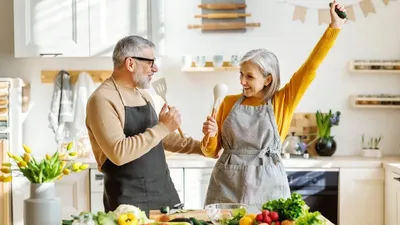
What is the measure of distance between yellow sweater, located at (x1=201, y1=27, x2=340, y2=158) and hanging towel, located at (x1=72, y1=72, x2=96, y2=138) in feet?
7.04

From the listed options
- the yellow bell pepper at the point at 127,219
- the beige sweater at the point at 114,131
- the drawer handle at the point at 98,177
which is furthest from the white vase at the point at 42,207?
the drawer handle at the point at 98,177

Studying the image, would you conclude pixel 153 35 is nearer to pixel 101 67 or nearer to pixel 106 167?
pixel 101 67

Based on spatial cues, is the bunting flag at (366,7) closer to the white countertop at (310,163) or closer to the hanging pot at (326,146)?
the hanging pot at (326,146)

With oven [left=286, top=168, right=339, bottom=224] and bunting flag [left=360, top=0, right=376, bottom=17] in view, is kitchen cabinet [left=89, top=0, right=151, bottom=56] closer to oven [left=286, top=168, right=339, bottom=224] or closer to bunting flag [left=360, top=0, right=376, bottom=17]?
oven [left=286, top=168, right=339, bottom=224]

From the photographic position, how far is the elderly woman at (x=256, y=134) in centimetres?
308

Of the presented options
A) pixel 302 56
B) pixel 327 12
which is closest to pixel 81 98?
pixel 302 56

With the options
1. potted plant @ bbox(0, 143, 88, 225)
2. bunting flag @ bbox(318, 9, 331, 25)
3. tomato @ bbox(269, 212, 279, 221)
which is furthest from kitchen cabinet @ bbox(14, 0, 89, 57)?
tomato @ bbox(269, 212, 279, 221)

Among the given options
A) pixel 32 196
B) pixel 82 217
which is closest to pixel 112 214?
pixel 82 217

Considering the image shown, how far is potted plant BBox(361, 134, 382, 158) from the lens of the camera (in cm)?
505

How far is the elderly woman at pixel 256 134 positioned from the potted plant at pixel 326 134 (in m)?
1.93

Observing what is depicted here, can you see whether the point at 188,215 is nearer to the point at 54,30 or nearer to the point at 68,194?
the point at 68,194

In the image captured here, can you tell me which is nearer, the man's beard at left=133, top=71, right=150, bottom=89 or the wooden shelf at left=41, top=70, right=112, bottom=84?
the man's beard at left=133, top=71, right=150, bottom=89

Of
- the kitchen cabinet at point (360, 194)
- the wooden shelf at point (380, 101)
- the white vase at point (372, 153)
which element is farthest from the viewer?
the wooden shelf at point (380, 101)

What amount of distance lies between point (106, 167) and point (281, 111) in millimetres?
881
